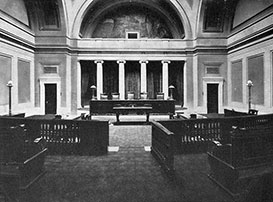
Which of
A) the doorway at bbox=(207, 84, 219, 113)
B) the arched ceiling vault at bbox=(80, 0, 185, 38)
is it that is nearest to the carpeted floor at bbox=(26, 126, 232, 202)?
the doorway at bbox=(207, 84, 219, 113)

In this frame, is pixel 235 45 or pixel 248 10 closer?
pixel 248 10

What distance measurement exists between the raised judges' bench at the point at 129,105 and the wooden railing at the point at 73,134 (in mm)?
7353

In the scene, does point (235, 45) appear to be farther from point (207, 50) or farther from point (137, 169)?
point (137, 169)

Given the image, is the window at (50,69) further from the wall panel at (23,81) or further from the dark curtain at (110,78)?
the dark curtain at (110,78)

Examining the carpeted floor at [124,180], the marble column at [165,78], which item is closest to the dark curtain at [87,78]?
the marble column at [165,78]

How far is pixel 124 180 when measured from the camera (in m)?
4.16

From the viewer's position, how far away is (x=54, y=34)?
51.2 feet

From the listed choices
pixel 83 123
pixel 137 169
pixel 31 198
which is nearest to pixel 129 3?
pixel 83 123

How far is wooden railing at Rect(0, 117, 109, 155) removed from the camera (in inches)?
245

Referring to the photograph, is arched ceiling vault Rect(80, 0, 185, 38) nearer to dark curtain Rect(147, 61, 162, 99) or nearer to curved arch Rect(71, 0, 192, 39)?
curved arch Rect(71, 0, 192, 39)

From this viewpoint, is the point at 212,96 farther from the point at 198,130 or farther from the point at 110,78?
the point at 198,130

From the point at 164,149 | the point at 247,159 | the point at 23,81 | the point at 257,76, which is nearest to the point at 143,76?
the point at 257,76

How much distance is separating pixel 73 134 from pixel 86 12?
1263 cm

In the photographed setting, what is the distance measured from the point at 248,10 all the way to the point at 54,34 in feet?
38.8
